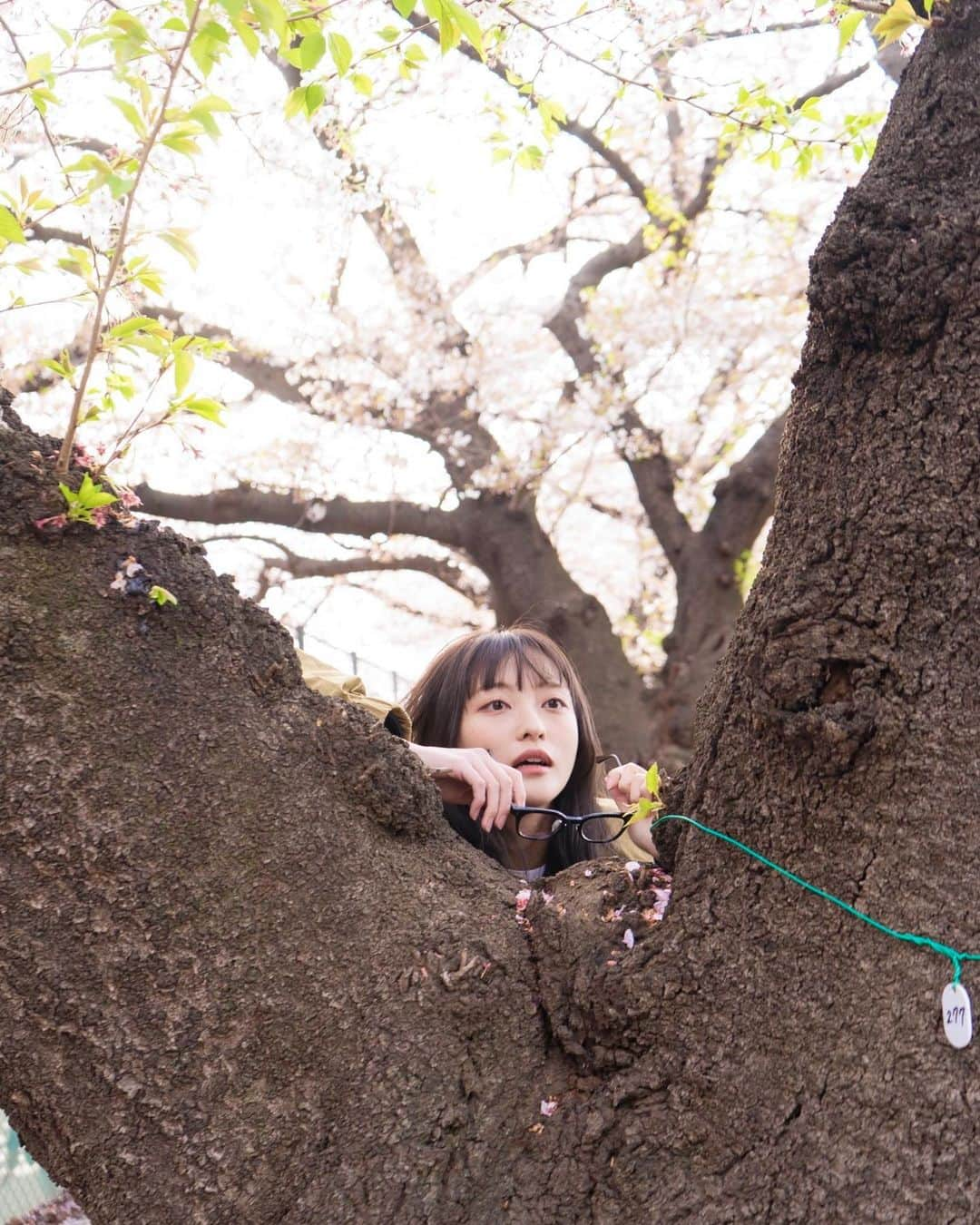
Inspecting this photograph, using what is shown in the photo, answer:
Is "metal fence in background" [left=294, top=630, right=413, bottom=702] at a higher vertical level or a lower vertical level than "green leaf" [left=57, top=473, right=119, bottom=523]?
lower

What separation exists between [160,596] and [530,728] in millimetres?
1074

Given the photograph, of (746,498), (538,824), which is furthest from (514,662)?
(746,498)

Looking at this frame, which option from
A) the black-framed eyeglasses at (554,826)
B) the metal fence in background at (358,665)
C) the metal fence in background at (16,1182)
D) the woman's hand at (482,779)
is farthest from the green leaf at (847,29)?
the metal fence in background at (358,665)

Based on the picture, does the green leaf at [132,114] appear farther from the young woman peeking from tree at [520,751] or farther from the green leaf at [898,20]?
the young woman peeking from tree at [520,751]

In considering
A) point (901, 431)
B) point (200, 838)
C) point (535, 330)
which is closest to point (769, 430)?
point (535, 330)

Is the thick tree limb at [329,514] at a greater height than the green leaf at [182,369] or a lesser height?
greater

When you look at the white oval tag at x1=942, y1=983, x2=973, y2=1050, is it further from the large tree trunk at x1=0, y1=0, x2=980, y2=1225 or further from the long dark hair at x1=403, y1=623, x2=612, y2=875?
the long dark hair at x1=403, y1=623, x2=612, y2=875

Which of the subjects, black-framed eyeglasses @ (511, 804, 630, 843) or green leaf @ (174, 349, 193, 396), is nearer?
green leaf @ (174, 349, 193, 396)

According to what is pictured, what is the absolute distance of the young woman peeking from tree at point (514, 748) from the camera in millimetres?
1771

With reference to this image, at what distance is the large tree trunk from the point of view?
3.63ft

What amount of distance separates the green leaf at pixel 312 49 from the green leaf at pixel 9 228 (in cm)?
42

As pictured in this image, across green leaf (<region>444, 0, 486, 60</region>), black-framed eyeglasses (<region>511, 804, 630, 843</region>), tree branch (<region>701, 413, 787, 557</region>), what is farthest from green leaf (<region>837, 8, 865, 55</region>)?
tree branch (<region>701, 413, 787, 557</region>)

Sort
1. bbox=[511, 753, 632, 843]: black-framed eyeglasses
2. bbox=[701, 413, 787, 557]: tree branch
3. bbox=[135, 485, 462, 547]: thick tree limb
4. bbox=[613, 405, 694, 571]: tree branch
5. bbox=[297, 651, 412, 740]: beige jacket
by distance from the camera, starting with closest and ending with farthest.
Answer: bbox=[297, 651, 412, 740]: beige jacket < bbox=[511, 753, 632, 843]: black-framed eyeglasses < bbox=[701, 413, 787, 557]: tree branch < bbox=[135, 485, 462, 547]: thick tree limb < bbox=[613, 405, 694, 571]: tree branch

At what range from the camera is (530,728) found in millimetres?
2148
